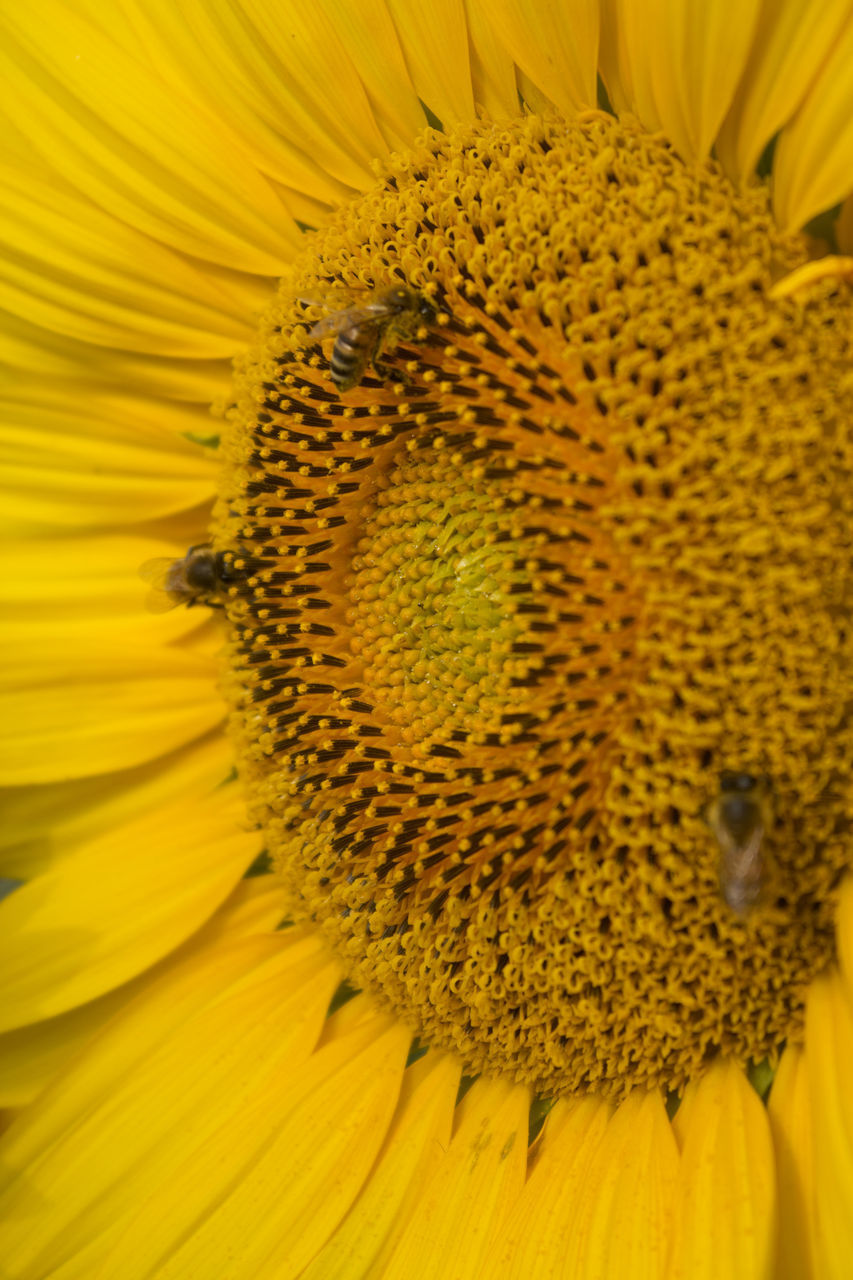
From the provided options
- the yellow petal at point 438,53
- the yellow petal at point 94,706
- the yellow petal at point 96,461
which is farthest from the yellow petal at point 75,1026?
the yellow petal at point 438,53

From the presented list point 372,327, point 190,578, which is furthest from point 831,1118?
point 190,578

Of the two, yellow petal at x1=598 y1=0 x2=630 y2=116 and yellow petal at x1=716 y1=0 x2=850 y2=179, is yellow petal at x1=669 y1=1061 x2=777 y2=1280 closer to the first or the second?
yellow petal at x1=716 y1=0 x2=850 y2=179

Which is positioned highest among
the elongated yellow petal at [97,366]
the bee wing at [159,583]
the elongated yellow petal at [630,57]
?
the elongated yellow petal at [630,57]

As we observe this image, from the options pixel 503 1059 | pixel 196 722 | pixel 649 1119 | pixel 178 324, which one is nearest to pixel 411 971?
pixel 503 1059

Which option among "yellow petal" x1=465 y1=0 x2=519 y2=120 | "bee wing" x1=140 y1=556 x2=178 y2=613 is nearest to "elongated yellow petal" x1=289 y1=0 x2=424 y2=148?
"yellow petal" x1=465 y1=0 x2=519 y2=120

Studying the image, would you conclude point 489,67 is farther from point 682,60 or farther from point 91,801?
point 91,801

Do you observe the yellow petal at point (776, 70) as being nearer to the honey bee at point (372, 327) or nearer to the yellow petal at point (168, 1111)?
the honey bee at point (372, 327)

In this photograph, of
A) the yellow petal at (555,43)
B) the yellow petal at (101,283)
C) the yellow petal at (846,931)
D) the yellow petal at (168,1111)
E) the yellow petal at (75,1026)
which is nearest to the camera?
the yellow petal at (846,931)
